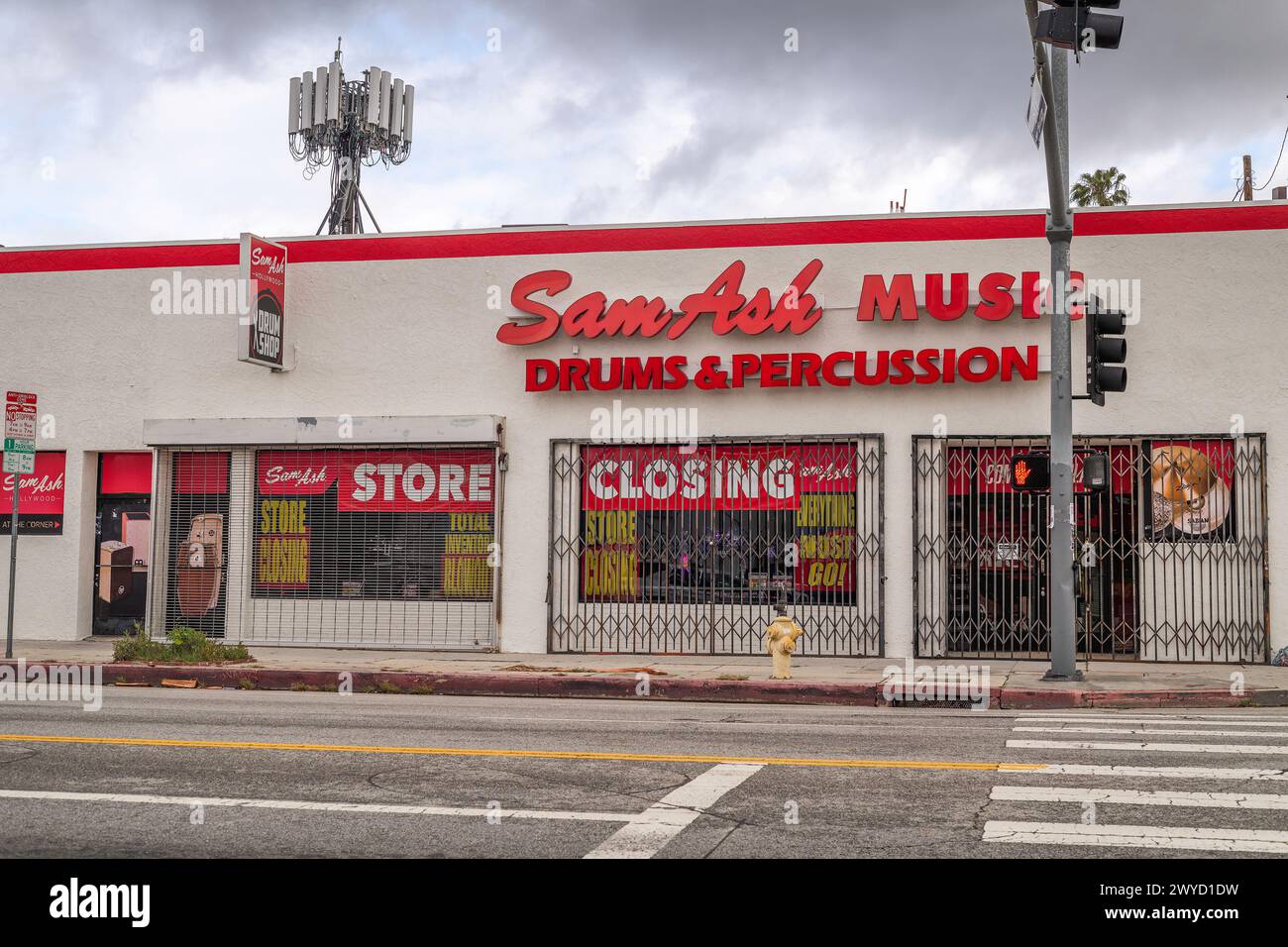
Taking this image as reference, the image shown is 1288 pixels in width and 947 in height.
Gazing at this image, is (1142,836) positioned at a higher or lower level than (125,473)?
lower

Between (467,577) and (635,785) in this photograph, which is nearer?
(635,785)

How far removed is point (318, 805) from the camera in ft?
24.7

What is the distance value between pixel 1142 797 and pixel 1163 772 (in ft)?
3.63

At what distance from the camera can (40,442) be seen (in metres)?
20.3

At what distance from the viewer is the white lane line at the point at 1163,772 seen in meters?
8.47

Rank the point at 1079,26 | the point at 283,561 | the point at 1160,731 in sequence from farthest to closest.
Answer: the point at 283,561 → the point at 1160,731 → the point at 1079,26

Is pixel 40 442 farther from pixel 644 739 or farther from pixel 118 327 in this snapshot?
pixel 644 739

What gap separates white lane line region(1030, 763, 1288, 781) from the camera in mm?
8469

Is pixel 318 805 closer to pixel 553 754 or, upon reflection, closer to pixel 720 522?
pixel 553 754

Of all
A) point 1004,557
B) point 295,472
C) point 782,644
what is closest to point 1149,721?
point 782,644

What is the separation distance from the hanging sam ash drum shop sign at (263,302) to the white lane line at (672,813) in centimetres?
1199

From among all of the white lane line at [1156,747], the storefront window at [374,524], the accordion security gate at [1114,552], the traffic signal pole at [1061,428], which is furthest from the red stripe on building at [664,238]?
the white lane line at [1156,747]
